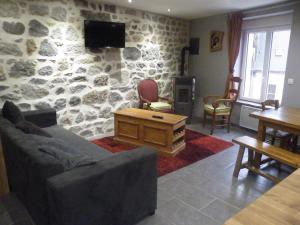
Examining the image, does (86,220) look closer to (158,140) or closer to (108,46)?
(158,140)

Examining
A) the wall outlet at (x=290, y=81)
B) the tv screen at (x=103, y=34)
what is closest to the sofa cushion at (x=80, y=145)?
the tv screen at (x=103, y=34)

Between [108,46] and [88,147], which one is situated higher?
[108,46]

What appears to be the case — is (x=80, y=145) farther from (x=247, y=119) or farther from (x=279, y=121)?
(x=247, y=119)

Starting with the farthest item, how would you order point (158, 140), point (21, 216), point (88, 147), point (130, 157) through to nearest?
point (158, 140) < point (88, 147) < point (21, 216) < point (130, 157)

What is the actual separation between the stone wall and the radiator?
6.35 ft

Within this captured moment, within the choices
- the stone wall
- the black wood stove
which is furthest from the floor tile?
the black wood stove

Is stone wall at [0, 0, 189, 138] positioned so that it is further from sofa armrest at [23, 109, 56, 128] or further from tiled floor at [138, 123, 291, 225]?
tiled floor at [138, 123, 291, 225]

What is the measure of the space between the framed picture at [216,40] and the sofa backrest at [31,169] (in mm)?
4317

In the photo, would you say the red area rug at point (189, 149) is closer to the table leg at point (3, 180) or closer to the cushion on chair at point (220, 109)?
the cushion on chair at point (220, 109)

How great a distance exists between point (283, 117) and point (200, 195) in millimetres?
1385

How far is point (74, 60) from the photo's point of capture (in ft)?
12.4

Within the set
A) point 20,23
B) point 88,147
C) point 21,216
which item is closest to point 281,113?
point 88,147

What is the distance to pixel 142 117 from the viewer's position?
3.55m

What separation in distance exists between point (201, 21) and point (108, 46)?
2.54 metres
